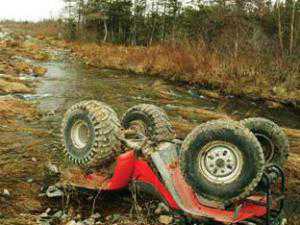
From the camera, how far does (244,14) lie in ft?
74.5

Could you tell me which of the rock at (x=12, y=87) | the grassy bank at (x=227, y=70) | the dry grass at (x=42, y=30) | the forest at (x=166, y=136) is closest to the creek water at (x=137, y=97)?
the forest at (x=166, y=136)

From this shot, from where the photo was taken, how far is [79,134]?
6.01 m

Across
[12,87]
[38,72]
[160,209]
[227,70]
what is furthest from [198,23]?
[160,209]

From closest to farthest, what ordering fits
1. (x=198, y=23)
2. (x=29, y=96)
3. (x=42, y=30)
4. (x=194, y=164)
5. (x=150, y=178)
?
(x=194, y=164) → (x=150, y=178) → (x=29, y=96) → (x=198, y=23) → (x=42, y=30)

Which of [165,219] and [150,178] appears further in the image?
[165,219]

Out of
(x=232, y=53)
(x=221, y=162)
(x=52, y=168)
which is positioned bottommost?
(x=52, y=168)

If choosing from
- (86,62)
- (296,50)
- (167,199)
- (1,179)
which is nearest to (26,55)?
(86,62)

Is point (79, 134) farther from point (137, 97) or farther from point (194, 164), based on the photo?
point (137, 97)

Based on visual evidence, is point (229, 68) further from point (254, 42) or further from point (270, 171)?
point (270, 171)

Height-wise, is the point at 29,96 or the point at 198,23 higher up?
the point at 198,23

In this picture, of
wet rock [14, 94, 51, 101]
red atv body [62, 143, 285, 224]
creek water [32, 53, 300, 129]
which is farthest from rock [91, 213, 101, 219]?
wet rock [14, 94, 51, 101]

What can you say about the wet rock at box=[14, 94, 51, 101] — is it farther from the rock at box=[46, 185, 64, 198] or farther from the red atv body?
the red atv body

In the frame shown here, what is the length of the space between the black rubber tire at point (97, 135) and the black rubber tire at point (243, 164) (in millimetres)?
1098

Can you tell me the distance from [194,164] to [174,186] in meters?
0.36
